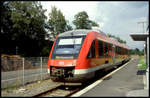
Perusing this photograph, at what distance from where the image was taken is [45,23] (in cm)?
3606

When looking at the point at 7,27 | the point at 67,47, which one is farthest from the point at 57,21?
the point at 67,47

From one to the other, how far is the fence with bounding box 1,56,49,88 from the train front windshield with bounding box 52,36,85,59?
6.83 ft

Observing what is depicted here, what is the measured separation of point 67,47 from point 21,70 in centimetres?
318

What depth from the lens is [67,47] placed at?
9750mm

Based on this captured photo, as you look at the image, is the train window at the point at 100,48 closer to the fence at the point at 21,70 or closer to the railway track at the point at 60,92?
the railway track at the point at 60,92

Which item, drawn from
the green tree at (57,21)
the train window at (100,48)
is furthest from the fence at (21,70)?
the green tree at (57,21)

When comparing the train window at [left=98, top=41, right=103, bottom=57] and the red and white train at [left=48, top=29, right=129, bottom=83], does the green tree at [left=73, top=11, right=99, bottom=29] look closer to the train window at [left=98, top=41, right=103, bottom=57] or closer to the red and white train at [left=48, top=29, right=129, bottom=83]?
the train window at [left=98, top=41, right=103, bottom=57]

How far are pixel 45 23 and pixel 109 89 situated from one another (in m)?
29.6

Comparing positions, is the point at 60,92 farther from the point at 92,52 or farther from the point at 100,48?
the point at 100,48

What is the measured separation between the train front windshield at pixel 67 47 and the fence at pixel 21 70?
2.08 m

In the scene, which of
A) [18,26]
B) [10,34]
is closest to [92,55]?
[18,26]

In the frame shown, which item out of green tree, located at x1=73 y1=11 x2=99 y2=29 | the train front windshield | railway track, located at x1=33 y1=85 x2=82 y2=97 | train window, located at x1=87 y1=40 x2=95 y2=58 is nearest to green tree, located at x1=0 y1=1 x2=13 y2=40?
green tree, located at x1=73 y1=11 x2=99 y2=29

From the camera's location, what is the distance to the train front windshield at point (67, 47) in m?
9.27

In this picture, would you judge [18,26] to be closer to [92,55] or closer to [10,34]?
[10,34]
